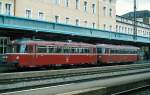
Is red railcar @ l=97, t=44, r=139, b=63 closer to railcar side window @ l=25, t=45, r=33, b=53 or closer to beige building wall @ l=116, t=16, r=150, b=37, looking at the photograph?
railcar side window @ l=25, t=45, r=33, b=53

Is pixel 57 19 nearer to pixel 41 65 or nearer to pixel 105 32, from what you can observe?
pixel 105 32

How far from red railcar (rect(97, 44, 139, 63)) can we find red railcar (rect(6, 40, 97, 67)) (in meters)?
5.34

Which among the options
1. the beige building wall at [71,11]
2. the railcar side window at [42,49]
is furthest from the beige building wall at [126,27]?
the railcar side window at [42,49]

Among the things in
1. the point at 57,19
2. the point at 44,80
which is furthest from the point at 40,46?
the point at 57,19

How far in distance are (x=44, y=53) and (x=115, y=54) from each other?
16477mm

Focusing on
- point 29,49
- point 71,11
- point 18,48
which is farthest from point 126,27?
point 18,48

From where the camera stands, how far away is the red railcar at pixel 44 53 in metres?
34.9

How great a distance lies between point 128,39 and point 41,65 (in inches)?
1227

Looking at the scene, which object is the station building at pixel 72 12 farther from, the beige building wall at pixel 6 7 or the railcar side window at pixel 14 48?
the railcar side window at pixel 14 48

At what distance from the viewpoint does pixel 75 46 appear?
41.9m

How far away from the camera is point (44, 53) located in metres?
36.9

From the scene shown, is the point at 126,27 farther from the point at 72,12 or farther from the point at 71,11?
the point at 71,11

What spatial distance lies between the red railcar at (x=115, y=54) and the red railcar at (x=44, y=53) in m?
5.34

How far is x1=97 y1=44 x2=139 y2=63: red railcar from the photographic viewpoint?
4857 cm
